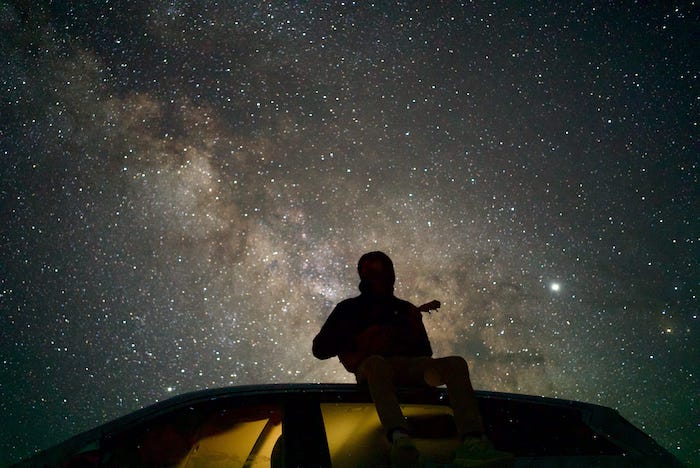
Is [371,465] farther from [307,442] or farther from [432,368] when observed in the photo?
[432,368]

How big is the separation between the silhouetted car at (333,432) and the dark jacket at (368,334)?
1.36 ft

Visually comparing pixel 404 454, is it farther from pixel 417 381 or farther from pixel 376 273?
pixel 376 273

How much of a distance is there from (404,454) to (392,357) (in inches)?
29.3

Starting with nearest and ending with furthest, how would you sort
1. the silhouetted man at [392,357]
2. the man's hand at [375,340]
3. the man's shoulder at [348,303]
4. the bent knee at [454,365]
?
the silhouetted man at [392,357]
the bent knee at [454,365]
the man's hand at [375,340]
the man's shoulder at [348,303]

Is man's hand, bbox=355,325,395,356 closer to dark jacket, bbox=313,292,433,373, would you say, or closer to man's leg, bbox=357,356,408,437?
dark jacket, bbox=313,292,433,373

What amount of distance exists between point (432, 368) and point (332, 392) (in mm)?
584

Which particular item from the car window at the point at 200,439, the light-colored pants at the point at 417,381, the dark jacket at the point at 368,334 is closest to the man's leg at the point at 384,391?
the light-colored pants at the point at 417,381

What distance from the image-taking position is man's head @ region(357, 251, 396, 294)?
3102 mm

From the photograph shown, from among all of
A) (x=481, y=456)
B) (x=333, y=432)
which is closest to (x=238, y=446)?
(x=333, y=432)

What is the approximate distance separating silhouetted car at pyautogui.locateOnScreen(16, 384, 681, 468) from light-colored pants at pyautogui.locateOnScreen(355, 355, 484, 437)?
11cm

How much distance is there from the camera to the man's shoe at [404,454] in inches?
70.2

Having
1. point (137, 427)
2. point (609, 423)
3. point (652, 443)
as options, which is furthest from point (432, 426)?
point (137, 427)

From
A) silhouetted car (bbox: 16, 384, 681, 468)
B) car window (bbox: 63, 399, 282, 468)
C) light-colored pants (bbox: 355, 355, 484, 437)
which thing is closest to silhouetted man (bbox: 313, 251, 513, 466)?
light-colored pants (bbox: 355, 355, 484, 437)

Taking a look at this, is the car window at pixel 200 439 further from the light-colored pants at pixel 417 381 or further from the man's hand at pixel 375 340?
the man's hand at pixel 375 340
